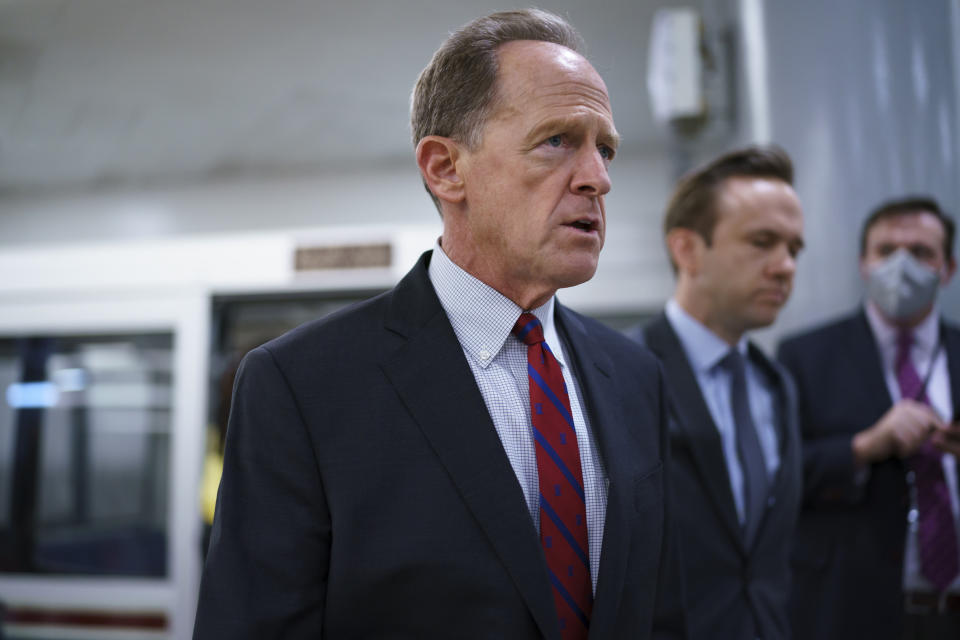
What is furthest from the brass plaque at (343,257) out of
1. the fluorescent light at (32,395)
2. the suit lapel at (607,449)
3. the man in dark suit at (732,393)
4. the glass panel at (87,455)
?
the suit lapel at (607,449)

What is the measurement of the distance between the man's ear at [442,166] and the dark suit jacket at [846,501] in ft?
3.95

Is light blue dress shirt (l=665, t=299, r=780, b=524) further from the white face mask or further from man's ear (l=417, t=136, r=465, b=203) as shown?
man's ear (l=417, t=136, r=465, b=203)

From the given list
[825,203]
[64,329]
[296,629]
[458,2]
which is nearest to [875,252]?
[825,203]

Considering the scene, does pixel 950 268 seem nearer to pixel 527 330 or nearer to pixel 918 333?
pixel 918 333

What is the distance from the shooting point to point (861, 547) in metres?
1.86

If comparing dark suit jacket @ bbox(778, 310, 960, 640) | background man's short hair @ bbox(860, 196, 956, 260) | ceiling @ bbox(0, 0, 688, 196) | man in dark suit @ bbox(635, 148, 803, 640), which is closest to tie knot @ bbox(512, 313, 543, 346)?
man in dark suit @ bbox(635, 148, 803, 640)

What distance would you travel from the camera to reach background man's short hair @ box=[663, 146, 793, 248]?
172 cm

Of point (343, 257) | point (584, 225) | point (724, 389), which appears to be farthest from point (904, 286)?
point (343, 257)

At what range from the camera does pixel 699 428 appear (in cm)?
150

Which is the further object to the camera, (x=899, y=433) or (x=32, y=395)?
(x=32, y=395)

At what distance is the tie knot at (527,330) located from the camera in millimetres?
1047

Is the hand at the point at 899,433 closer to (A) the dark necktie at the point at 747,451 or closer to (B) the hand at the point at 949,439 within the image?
(B) the hand at the point at 949,439

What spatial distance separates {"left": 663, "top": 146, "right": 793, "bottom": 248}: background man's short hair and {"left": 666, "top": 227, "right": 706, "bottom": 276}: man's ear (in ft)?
0.04

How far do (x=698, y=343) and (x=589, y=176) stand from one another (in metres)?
0.76
